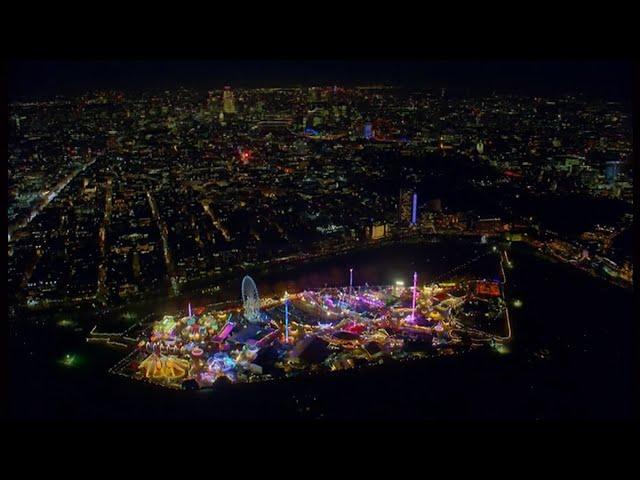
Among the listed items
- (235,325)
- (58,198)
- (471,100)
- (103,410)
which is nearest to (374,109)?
(471,100)

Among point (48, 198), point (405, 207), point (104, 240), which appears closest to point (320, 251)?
point (405, 207)

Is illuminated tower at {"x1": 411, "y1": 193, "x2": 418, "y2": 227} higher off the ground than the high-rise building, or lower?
lower

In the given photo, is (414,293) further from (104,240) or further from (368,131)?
(104,240)

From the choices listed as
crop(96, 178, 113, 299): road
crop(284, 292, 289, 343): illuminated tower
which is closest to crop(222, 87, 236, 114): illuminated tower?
crop(96, 178, 113, 299): road

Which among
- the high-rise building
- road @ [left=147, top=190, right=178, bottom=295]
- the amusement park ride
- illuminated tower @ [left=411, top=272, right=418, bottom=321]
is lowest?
the amusement park ride

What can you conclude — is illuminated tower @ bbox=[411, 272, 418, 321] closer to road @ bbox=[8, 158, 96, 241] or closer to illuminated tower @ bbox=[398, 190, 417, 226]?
illuminated tower @ bbox=[398, 190, 417, 226]

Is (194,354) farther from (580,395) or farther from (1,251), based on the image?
(580,395)

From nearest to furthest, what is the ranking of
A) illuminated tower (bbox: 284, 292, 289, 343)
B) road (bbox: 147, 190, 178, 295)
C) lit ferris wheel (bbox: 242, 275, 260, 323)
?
illuminated tower (bbox: 284, 292, 289, 343) < lit ferris wheel (bbox: 242, 275, 260, 323) < road (bbox: 147, 190, 178, 295)

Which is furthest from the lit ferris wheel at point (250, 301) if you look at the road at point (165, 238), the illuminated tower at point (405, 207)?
the illuminated tower at point (405, 207)

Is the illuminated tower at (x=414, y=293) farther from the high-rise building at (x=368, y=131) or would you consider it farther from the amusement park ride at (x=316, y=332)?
the high-rise building at (x=368, y=131)
